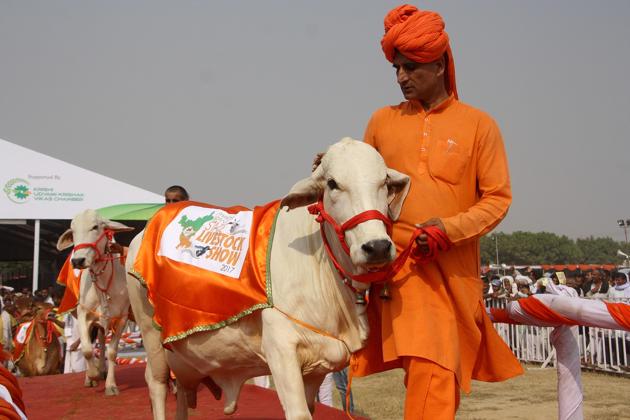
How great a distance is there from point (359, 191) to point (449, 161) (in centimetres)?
48

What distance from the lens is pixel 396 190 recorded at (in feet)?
11.1

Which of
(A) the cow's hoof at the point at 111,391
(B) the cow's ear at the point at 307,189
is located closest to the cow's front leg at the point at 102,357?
(A) the cow's hoof at the point at 111,391

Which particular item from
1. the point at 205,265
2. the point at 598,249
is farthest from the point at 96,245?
the point at 598,249

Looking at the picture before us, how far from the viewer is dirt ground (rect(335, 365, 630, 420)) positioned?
970 cm

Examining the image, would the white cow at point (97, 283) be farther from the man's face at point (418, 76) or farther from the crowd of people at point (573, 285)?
the crowd of people at point (573, 285)

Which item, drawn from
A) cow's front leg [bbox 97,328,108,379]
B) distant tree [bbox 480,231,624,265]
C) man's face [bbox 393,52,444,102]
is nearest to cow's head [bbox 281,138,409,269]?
man's face [bbox 393,52,444,102]

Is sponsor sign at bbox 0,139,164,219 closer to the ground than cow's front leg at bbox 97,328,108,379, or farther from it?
farther from it

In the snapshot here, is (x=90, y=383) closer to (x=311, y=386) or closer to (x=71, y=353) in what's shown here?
(x=71, y=353)

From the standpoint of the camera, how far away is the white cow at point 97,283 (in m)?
8.42

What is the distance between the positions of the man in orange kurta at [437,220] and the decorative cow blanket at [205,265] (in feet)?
2.42

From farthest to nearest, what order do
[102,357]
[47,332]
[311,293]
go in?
1. [47,332]
2. [102,357]
3. [311,293]

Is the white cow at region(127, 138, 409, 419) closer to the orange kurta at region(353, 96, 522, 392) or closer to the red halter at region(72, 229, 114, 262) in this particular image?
the orange kurta at region(353, 96, 522, 392)

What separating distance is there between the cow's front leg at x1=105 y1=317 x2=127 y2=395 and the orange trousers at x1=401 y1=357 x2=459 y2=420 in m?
5.65

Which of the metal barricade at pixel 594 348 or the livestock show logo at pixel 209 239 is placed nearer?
the livestock show logo at pixel 209 239
